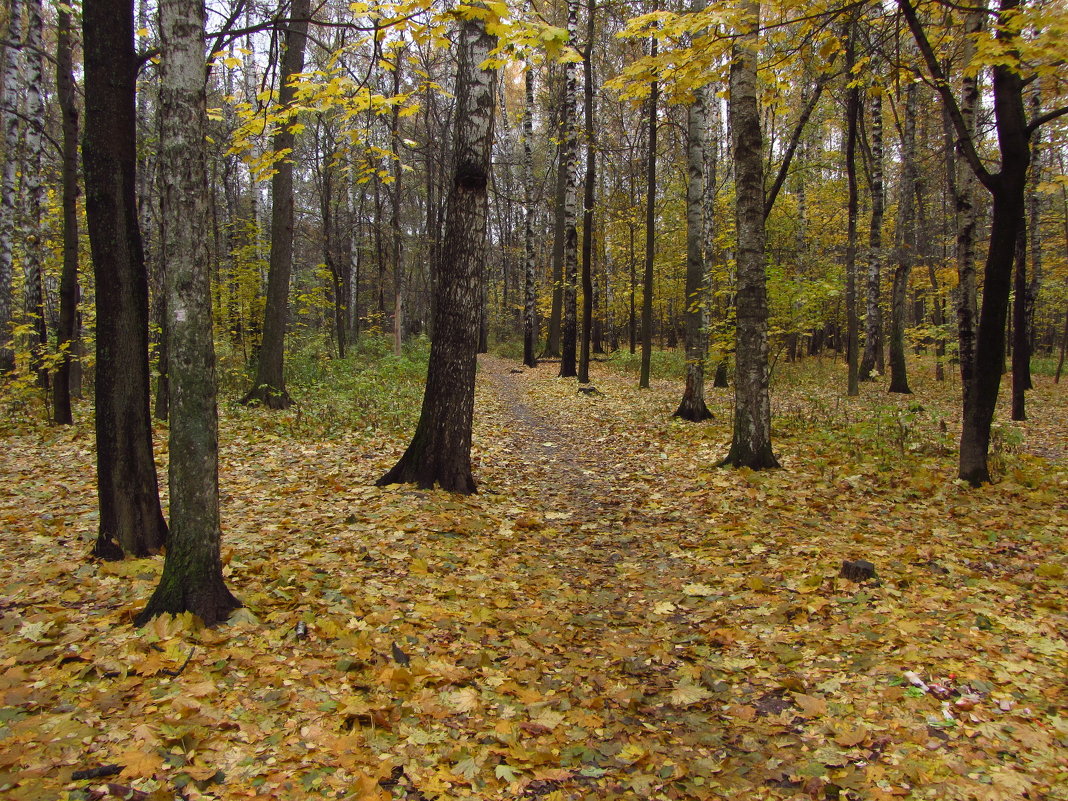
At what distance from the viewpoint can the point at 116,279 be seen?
4133 mm

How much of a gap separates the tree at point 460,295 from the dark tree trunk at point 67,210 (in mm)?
6102

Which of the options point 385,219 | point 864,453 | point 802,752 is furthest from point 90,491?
point 385,219

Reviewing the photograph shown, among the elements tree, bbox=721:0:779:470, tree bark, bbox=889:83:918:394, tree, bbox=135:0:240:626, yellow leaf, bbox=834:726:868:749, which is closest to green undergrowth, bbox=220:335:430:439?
tree, bbox=721:0:779:470

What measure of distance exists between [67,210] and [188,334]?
26.5ft

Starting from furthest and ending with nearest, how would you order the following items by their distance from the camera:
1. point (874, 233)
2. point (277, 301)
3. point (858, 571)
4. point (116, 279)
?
1. point (874, 233)
2. point (277, 301)
3. point (858, 571)
4. point (116, 279)

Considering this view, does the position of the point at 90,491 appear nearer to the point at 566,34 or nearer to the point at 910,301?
the point at 566,34

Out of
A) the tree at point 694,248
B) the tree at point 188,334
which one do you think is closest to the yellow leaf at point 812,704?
the tree at point 188,334

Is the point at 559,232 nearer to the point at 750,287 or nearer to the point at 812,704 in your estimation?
the point at 750,287

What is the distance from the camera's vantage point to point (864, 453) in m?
7.66

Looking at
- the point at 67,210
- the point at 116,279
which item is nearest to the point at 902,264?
the point at 116,279

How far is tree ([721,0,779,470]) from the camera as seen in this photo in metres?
7.30

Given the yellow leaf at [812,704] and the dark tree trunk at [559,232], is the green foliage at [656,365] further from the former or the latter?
the yellow leaf at [812,704]

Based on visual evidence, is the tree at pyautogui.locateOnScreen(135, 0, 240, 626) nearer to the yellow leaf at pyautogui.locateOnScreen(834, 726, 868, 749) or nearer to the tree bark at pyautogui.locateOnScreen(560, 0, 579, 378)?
the yellow leaf at pyautogui.locateOnScreen(834, 726, 868, 749)

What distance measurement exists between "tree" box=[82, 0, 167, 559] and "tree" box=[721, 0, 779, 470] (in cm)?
642
